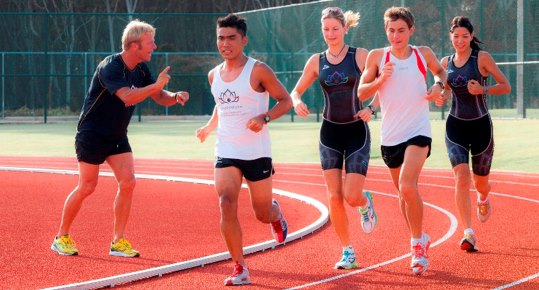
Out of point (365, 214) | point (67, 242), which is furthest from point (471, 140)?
point (67, 242)

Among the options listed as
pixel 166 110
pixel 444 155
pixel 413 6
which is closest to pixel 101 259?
pixel 444 155

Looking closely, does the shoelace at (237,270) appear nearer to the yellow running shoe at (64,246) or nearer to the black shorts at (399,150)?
the black shorts at (399,150)

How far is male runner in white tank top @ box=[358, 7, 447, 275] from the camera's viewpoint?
9172mm

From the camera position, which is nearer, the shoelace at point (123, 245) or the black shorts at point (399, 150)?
the black shorts at point (399, 150)

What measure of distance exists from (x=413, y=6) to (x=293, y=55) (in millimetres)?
5914

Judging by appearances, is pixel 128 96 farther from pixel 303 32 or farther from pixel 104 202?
pixel 303 32

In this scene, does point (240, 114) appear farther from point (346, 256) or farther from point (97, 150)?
point (97, 150)

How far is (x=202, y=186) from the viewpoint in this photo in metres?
17.4

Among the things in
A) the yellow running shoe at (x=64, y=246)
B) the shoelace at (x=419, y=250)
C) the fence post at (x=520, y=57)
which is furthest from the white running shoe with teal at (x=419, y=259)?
the fence post at (x=520, y=57)

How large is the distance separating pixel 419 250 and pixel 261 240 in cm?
248

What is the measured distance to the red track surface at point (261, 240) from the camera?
343 inches

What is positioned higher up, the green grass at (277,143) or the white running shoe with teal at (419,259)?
the white running shoe with teal at (419,259)

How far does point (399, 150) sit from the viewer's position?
372 inches

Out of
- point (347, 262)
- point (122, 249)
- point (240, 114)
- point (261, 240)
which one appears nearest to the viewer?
point (240, 114)
